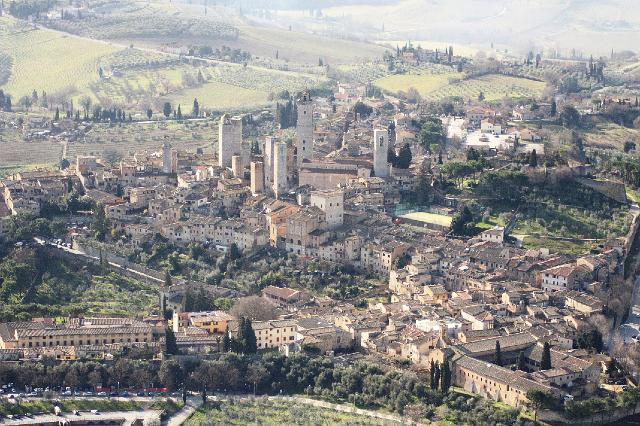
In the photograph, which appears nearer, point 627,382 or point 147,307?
point 627,382

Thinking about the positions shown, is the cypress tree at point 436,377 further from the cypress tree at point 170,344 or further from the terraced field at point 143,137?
the terraced field at point 143,137

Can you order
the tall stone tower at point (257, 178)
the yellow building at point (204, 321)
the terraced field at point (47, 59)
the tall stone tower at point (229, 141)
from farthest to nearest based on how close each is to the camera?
the terraced field at point (47, 59), the tall stone tower at point (229, 141), the tall stone tower at point (257, 178), the yellow building at point (204, 321)

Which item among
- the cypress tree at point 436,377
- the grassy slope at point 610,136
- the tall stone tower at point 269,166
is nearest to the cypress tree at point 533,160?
the tall stone tower at point 269,166

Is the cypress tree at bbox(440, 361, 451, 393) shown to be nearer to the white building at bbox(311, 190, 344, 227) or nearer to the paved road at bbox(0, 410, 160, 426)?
the paved road at bbox(0, 410, 160, 426)

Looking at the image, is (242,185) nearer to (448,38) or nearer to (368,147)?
(368,147)

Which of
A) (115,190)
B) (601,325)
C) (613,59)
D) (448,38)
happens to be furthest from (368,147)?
(448,38)

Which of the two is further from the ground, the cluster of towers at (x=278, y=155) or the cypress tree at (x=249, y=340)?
the cluster of towers at (x=278, y=155)

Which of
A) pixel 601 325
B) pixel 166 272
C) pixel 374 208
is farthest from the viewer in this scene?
pixel 374 208
